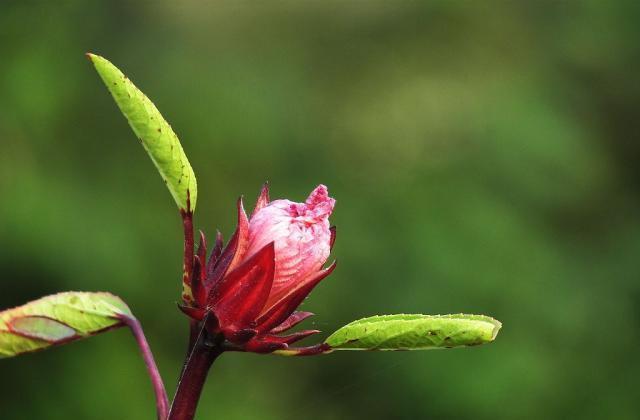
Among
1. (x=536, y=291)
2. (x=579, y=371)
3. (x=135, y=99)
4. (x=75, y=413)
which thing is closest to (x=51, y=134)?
(x=75, y=413)

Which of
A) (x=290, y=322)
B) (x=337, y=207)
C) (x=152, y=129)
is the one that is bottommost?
(x=337, y=207)

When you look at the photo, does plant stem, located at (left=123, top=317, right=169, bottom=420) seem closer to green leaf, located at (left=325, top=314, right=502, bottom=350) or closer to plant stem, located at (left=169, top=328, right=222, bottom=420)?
plant stem, located at (left=169, top=328, right=222, bottom=420)

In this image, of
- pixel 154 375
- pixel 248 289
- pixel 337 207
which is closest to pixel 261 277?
pixel 248 289

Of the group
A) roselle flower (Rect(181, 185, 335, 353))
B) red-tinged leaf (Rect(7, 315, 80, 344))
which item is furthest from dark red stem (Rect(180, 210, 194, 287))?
red-tinged leaf (Rect(7, 315, 80, 344))

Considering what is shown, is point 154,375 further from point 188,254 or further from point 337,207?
point 337,207

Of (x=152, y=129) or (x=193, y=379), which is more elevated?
(x=152, y=129)

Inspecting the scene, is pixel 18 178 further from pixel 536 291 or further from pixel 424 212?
pixel 536 291
